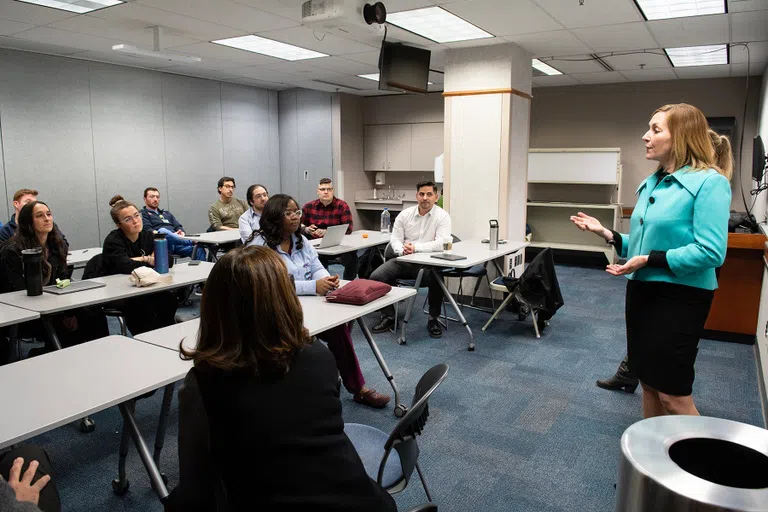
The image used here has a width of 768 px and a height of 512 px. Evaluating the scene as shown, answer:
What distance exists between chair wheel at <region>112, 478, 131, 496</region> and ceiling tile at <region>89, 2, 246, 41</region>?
11.8ft

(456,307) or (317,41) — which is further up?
(317,41)

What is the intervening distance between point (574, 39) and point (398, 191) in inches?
203

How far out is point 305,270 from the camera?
3512mm

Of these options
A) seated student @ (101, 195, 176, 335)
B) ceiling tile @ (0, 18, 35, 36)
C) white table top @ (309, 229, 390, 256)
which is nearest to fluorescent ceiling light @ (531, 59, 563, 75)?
white table top @ (309, 229, 390, 256)

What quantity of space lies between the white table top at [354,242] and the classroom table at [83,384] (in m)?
2.55

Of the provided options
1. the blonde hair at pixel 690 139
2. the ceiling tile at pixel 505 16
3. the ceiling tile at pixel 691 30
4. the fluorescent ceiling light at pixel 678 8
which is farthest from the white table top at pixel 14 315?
the ceiling tile at pixel 691 30

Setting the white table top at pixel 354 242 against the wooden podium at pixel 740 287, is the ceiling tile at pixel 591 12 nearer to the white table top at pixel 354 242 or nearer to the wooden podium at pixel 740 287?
the wooden podium at pixel 740 287

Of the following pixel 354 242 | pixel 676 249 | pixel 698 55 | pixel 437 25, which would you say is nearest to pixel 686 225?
pixel 676 249

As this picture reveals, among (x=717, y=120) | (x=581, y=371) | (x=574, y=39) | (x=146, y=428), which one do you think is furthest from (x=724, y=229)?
(x=717, y=120)

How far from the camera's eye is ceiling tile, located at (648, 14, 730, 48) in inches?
184

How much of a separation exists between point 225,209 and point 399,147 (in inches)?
153

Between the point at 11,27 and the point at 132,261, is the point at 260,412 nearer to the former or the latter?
the point at 132,261

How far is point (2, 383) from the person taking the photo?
1924mm

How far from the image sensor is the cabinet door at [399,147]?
9.77 m
